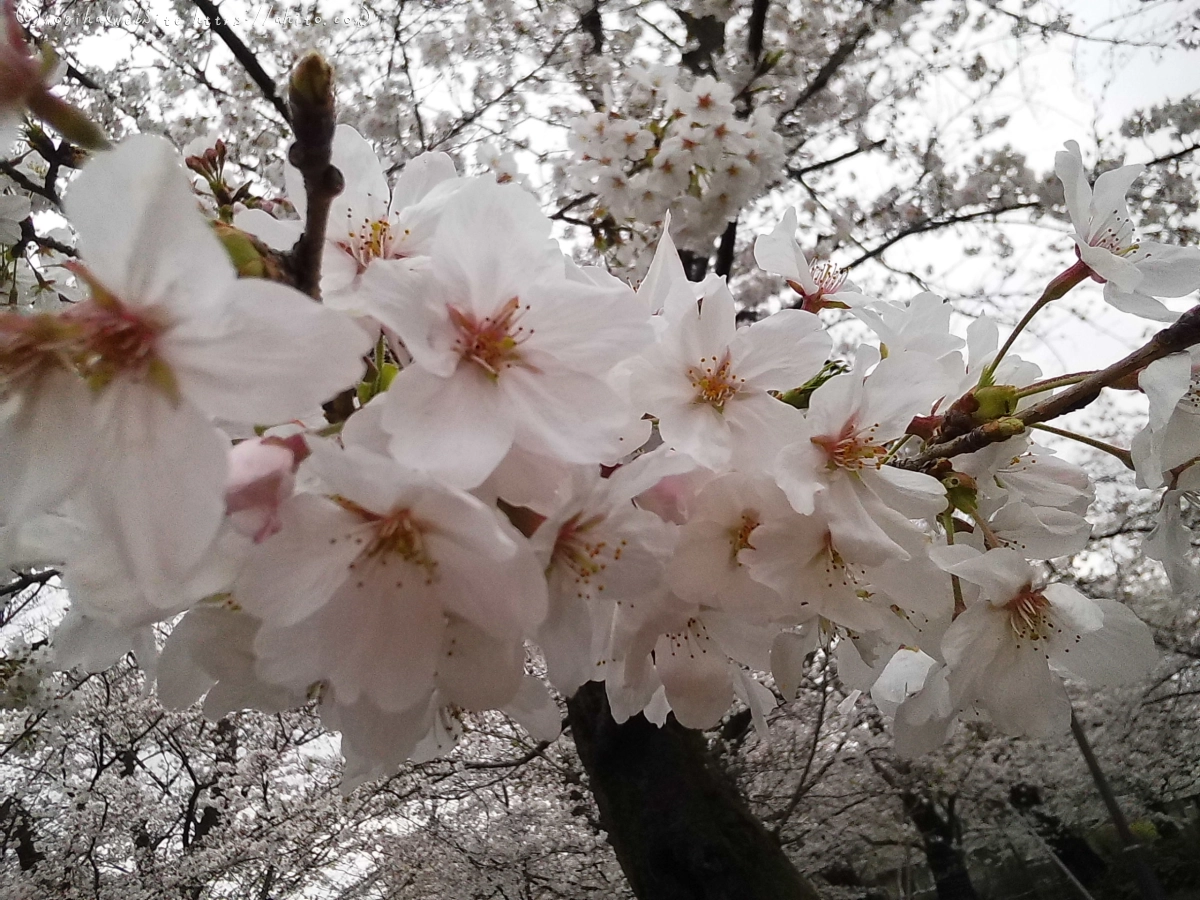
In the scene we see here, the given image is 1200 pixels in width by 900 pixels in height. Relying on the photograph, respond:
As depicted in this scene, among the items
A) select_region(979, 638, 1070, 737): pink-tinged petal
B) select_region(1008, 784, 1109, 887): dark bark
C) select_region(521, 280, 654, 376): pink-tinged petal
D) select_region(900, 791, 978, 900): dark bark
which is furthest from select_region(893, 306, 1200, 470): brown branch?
select_region(1008, 784, 1109, 887): dark bark

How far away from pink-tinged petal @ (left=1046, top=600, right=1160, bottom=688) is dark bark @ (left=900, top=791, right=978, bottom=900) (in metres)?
7.93

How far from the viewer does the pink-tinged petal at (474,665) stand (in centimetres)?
56

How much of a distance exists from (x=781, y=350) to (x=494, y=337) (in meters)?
0.30

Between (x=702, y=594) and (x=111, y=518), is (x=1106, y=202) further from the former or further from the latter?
(x=111, y=518)

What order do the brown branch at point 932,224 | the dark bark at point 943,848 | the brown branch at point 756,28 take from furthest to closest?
the dark bark at point 943,848, the brown branch at point 932,224, the brown branch at point 756,28

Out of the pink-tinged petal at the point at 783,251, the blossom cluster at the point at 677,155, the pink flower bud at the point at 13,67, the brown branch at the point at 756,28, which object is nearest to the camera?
the pink flower bud at the point at 13,67

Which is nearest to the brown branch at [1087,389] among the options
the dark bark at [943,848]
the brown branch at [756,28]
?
the brown branch at [756,28]

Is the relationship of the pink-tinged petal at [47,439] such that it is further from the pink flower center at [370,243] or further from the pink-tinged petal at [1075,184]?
the pink-tinged petal at [1075,184]

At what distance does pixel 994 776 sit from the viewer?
8.59 m

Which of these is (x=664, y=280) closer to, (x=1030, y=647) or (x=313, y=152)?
(x=313, y=152)

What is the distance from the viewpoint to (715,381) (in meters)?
0.72

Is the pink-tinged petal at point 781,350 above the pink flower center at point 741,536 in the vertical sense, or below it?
above

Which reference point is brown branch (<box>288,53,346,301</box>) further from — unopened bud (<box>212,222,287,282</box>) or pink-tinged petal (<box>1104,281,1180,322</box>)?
pink-tinged petal (<box>1104,281,1180,322</box>)

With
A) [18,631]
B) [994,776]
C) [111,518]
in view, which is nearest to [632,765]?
[111,518]
